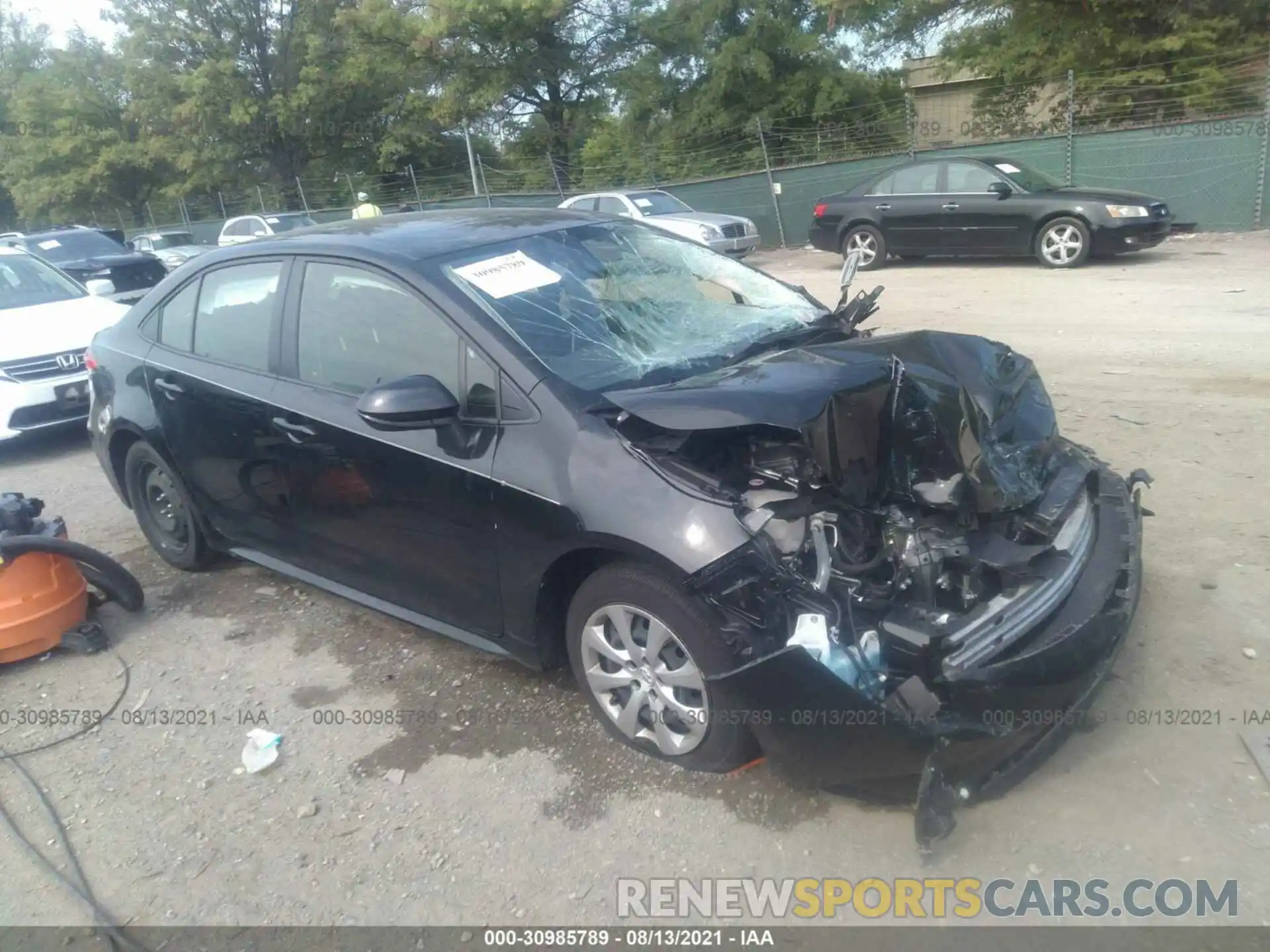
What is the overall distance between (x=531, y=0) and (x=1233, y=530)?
25.4m

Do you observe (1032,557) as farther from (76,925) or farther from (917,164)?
(917,164)

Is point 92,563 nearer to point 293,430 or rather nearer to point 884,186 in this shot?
point 293,430

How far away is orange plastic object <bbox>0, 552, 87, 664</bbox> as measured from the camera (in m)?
4.05

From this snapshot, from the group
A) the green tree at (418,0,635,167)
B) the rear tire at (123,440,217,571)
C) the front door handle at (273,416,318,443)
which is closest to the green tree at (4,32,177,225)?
the green tree at (418,0,635,167)

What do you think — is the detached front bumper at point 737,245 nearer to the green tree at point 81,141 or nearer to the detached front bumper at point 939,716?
the detached front bumper at point 939,716

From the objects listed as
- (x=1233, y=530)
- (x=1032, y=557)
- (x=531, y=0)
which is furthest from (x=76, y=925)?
(x=531, y=0)

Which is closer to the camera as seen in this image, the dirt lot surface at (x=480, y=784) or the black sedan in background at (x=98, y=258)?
the dirt lot surface at (x=480, y=784)

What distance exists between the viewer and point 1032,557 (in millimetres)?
2873

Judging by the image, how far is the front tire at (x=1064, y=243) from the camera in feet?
38.8

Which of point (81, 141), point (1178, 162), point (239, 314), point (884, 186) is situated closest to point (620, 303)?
point (239, 314)

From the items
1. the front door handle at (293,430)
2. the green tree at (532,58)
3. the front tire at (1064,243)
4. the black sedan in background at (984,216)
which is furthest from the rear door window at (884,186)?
the green tree at (532,58)

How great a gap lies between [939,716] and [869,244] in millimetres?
12477

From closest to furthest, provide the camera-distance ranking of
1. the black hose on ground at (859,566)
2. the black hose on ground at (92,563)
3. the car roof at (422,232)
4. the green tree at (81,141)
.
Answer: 1. the black hose on ground at (859,566)
2. the car roof at (422,232)
3. the black hose on ground at (92,563)
4. the green tree at (81,141)

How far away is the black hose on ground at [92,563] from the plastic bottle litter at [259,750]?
49.7 inches
